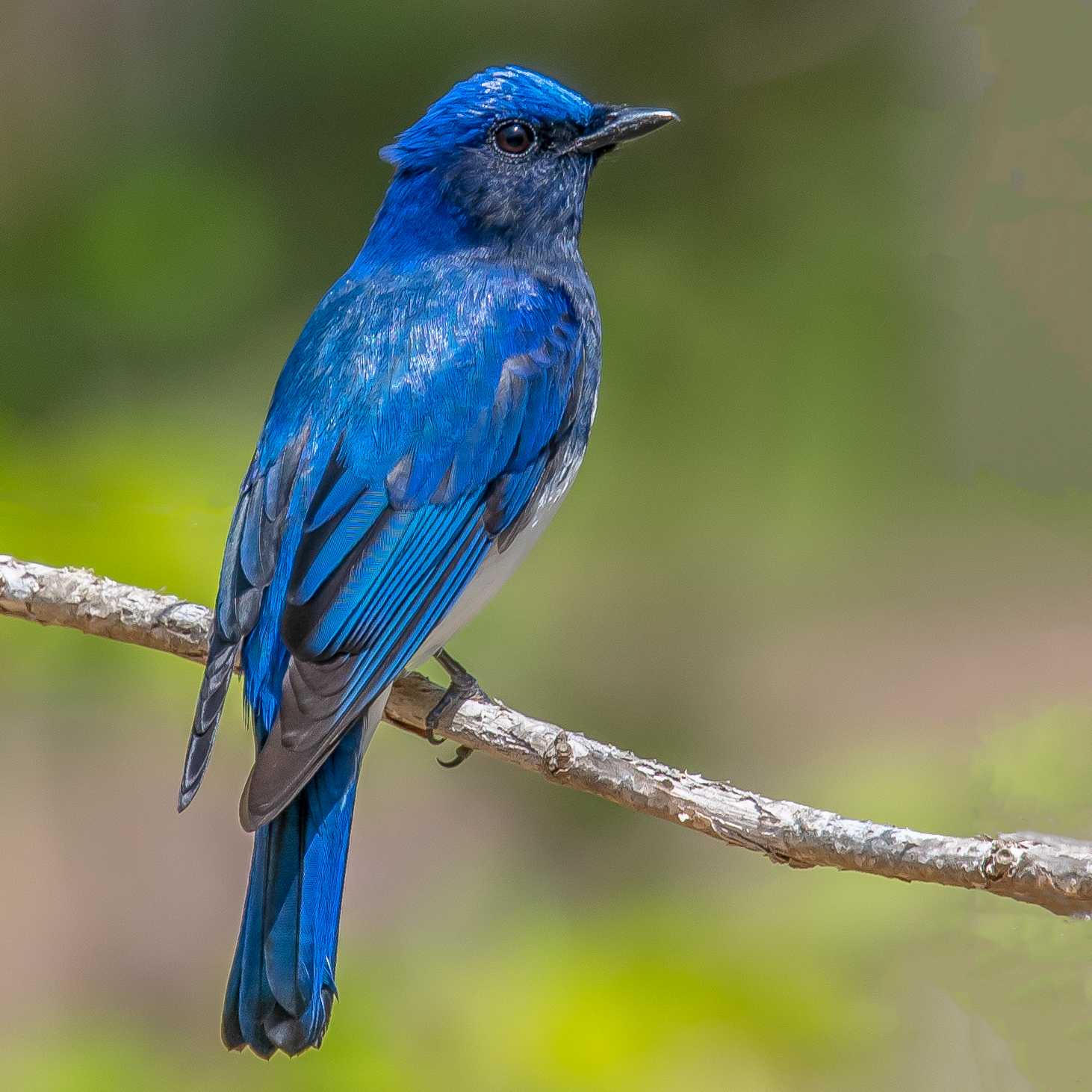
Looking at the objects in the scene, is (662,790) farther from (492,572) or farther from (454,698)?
(492,572)

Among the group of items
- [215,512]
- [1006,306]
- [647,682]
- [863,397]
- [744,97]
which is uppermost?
[744,97]

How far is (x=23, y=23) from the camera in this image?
5.97 meters

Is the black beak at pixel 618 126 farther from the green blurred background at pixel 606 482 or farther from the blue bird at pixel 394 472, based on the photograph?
the green blurred background at pixel 606 482

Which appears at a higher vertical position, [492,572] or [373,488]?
[373,488]

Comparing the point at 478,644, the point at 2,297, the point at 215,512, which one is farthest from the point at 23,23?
the point at 478,644

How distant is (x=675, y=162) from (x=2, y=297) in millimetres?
2827

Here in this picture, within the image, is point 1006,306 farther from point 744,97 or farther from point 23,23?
point 23,23

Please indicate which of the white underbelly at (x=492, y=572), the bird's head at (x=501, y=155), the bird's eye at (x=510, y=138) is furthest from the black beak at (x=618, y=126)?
the white underbelly at (x=492, y=572)

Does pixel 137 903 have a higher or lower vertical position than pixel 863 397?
lower

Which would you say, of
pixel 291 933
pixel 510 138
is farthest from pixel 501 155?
pixel 291 933

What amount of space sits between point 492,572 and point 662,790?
833 millimetres

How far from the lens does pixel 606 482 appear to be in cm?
575

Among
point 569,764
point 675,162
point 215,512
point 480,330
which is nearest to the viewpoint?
point 569,764

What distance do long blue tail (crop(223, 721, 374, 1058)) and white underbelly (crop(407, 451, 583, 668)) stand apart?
0.44 m
